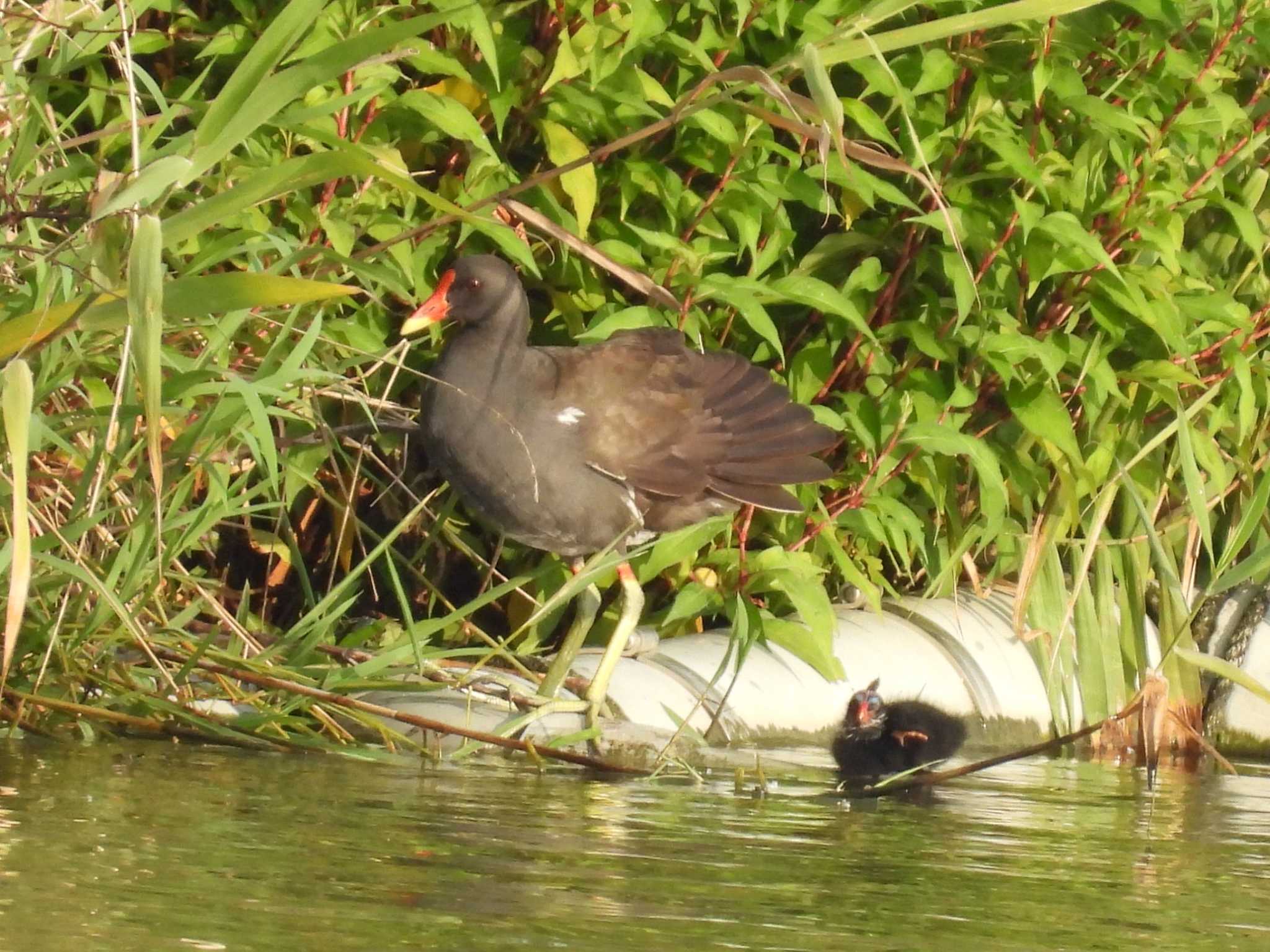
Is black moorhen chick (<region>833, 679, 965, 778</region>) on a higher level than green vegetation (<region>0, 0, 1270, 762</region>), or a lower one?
lower

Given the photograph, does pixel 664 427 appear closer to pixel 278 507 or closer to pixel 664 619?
pixel 664 619

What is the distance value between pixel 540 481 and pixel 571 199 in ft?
2.23

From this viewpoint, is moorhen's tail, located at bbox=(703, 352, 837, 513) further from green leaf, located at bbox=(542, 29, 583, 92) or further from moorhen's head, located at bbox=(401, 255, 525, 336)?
green leaf, located at bbox=(542, 29, 583, 92)

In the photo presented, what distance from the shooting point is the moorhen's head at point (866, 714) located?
4191 millimetres

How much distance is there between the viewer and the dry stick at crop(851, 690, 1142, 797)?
298cm

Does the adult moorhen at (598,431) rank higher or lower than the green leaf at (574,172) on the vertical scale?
lower

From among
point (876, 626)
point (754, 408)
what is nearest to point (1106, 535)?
point (876, 626)

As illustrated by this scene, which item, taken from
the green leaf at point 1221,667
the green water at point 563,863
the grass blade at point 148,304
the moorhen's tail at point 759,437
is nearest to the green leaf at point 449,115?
the moorhen's tail at point 759,437

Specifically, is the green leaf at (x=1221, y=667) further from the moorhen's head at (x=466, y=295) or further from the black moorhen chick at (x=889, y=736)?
the moorhen's head at (x=466, y=295)

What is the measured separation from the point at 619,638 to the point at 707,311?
955 mm

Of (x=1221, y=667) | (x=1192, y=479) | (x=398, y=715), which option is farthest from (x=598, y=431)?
(x=1221, y=667)

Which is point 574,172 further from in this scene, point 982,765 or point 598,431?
point 982,765

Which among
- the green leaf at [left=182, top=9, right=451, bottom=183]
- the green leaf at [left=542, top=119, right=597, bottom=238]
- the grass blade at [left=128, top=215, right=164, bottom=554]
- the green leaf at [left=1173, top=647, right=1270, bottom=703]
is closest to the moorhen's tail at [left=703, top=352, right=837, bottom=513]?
the green leaf at [left=542, top=119, right=597, bottom=238]

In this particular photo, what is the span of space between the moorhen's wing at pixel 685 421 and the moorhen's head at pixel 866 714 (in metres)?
0.60
